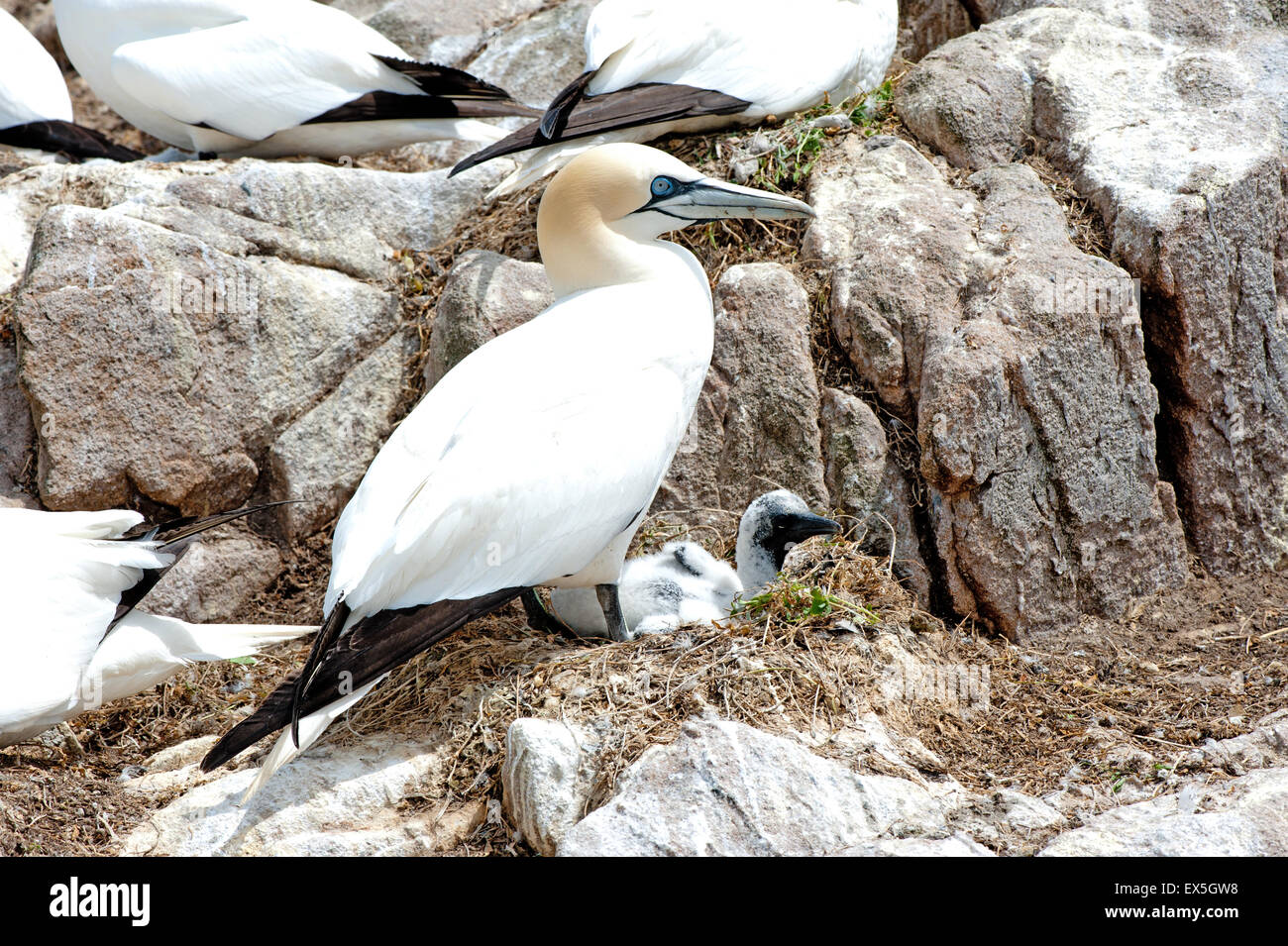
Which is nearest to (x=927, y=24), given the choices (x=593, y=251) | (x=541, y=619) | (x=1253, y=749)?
(x=593, y=251)

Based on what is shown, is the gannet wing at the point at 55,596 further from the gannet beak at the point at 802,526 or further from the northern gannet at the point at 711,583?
the gannet beak at the point at 802,526

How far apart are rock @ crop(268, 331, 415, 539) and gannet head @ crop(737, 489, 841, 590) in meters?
1.70

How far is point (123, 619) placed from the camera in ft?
13.5

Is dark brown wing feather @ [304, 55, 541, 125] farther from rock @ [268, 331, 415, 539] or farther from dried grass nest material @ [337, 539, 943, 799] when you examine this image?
dried grass nest material @ [337, 539, 943, 799]

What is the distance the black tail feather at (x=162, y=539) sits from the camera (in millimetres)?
4105

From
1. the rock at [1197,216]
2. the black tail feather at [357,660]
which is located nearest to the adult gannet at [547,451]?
the black tail feather at [357,660]

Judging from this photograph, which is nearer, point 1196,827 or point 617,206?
point 1196,827

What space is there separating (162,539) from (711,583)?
178 cm

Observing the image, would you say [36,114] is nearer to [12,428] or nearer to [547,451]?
[12,428]

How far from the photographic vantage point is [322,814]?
11.7 ft

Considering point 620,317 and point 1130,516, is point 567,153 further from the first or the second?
point 1130,516

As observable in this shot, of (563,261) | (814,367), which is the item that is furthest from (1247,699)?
(563,261)

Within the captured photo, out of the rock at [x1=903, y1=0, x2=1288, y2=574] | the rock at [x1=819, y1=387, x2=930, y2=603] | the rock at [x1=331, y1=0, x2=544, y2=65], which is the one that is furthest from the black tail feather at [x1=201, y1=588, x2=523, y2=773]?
the rock at [x1=331, y1=0, x2=544, y2=65]

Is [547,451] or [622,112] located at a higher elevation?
[622,112]
